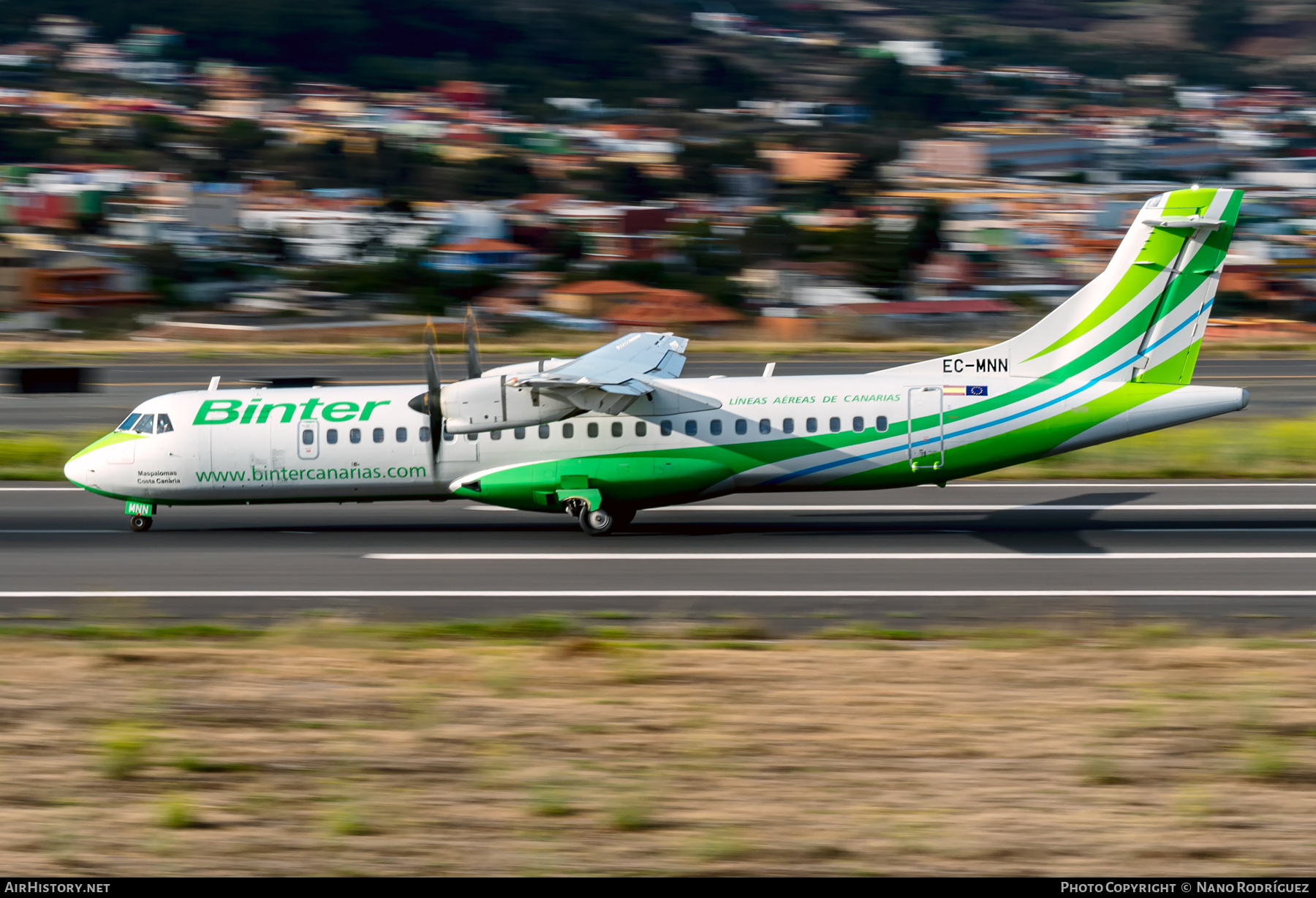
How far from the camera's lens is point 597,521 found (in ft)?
68.3

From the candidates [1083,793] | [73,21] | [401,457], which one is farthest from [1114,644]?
[73,21]

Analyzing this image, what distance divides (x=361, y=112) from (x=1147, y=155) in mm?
102213

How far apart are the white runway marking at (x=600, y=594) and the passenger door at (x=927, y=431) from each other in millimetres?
3635

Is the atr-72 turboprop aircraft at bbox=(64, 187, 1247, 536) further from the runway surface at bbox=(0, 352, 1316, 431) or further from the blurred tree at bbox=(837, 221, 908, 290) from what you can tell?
the blurred tree at bbox=(837, 221, 908, 290)

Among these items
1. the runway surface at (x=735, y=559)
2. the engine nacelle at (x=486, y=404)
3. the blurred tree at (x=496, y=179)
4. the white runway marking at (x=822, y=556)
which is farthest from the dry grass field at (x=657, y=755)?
the blurred tree at (x=496, y=179)

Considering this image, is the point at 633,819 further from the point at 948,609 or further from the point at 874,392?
the point at 874,392

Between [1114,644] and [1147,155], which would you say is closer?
[1114,644]

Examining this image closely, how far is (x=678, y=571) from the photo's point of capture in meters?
18.6

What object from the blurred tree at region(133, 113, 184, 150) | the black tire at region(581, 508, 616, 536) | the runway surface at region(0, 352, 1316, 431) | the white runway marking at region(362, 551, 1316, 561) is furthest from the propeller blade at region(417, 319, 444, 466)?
the blurred tree at region(133, 113, 184, 150)

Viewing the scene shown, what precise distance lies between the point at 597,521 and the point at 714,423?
2.48m

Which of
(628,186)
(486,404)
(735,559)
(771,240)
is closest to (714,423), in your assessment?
(735,559)

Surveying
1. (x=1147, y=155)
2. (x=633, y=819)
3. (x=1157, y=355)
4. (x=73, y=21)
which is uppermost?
(x=73, y=21)

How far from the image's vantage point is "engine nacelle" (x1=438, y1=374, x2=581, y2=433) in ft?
64.0

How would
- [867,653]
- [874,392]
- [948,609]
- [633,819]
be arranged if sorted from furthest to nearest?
[874,392] < [948,609] < [867,653] < [633,819]
